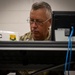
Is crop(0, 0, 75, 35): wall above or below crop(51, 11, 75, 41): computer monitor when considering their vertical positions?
above

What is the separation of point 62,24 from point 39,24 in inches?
33.4

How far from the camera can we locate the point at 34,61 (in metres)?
1.44

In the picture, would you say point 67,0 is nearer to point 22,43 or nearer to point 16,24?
point 16,24

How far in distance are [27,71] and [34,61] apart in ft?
0.52

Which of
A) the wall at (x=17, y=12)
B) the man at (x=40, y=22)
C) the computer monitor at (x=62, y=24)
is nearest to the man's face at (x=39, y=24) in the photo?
the man at (x=40, y=22)

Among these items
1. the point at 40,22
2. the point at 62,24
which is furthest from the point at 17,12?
the point at 62,24

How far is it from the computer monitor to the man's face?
2.62 ft

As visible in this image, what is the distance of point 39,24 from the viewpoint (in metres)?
2.01

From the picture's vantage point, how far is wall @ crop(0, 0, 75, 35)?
10.8 ft

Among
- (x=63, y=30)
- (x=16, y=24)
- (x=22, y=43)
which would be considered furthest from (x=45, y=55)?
(x=16, y=24)

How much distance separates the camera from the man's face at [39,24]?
2.00 m

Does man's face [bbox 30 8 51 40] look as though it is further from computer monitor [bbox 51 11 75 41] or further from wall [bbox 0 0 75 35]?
wall [bbox 0 0 75 35]

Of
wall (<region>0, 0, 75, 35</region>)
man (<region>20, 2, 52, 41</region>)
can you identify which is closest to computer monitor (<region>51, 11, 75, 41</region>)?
man (<region>20, 2, 52, 41</region>)

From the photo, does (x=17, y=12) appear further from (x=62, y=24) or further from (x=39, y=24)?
(x=62, y=24)
